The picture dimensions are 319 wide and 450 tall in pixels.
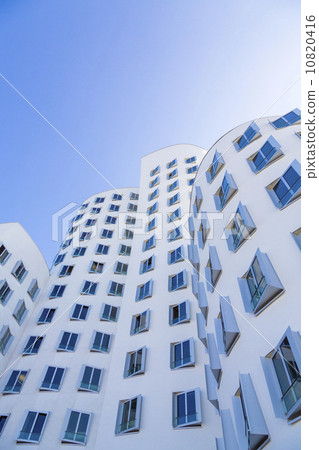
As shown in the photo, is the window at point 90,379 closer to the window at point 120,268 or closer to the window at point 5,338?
the window at point 5,338

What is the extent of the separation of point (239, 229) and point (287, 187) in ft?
8.97

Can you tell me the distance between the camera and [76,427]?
55.0ft

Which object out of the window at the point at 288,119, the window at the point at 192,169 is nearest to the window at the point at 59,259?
the window at the point at 192,169

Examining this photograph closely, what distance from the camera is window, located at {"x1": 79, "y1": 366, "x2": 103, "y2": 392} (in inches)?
741

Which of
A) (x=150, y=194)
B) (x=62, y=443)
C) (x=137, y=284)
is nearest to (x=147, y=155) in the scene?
(x=150, y=194)

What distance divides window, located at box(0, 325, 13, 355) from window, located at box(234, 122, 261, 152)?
2137 cm

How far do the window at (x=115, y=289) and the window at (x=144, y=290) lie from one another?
3.39m

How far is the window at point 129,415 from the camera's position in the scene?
1456cm

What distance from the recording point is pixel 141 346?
732 inches

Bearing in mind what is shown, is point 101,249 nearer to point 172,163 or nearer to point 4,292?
point 4,292

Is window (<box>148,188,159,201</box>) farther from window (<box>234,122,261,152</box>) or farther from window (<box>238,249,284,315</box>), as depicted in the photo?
window (<box>238,249,284,315</box>)

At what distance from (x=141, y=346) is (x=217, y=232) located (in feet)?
29.1

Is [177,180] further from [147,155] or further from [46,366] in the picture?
[46,366]

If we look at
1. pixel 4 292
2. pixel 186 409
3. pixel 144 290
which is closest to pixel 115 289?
pixel 144 290
